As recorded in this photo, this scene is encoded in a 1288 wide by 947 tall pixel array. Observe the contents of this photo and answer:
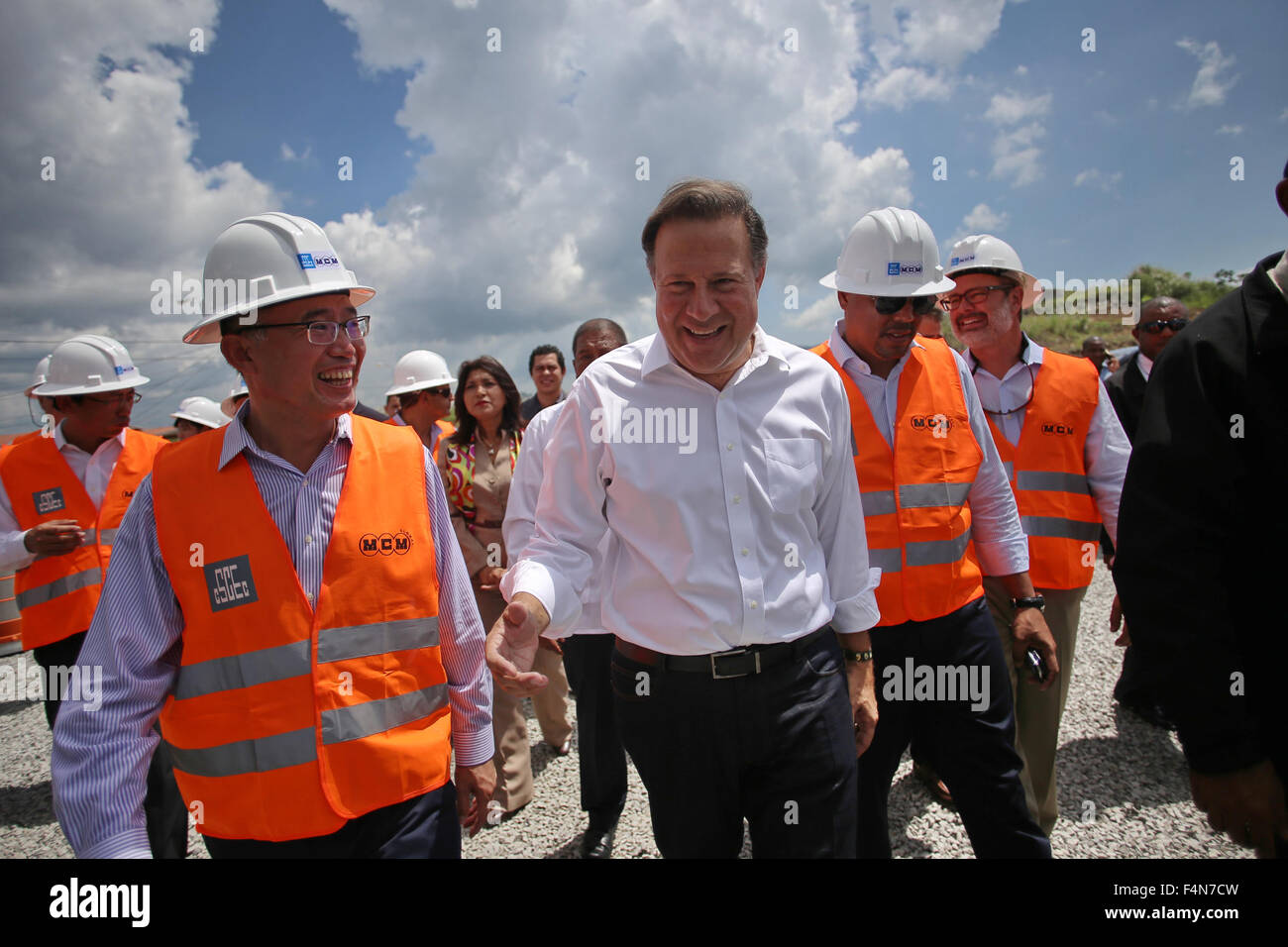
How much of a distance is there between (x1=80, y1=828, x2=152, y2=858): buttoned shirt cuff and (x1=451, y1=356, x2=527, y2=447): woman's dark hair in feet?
10.5

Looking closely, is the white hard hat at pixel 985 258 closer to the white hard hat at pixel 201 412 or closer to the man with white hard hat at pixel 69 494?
the man with white hard hat at pixel 69 494

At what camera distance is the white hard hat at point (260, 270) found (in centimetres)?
186

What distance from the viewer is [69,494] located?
3902 mm

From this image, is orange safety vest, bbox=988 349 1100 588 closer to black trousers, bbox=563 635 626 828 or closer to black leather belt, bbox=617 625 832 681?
black leather belt, bbox=617 625 832 681

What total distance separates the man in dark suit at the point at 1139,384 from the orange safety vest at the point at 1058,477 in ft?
3.74

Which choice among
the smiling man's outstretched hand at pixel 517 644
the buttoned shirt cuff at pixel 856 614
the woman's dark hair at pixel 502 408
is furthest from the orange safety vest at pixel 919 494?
the woman's dark hair at pixel 502 408

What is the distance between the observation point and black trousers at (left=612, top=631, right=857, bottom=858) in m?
1.90

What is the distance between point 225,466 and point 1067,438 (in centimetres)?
366

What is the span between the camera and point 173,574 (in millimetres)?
1777

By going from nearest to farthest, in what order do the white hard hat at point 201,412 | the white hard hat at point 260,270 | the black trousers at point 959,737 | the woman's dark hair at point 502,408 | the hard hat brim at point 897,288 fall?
1. the white hard hat at point 260,270
2. the black trousers at point 959,737
3. the hard hat brim at point 897,288
4. the woman's dark hair at point 502,408
5. the white hard hat at point 201,412

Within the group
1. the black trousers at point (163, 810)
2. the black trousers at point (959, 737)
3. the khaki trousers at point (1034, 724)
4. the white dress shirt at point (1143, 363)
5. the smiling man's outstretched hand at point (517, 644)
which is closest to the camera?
the smiling man's outstretched hand at point (517, 644)

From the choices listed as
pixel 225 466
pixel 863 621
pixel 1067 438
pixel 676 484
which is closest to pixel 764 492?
pixel 676 484

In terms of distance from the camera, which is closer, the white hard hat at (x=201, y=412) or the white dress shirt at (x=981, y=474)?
the white dress shirt at (x=981, y=474)

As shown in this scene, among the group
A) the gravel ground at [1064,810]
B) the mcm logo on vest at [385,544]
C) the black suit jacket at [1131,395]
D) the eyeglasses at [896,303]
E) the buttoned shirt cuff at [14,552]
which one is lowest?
the gravel ground at [1064,810]
